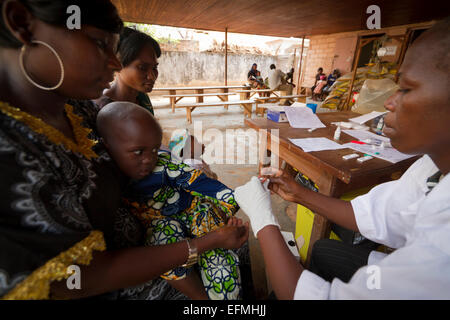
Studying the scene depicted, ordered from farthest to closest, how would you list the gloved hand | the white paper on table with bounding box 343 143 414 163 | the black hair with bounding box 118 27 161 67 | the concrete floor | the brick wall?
1. the brick wall
2. the concrete floor
3. the black hair with bounding box 118 27 161 67
4. the white paper on table with bounding box 343 143 414 163
5. the gloved hand

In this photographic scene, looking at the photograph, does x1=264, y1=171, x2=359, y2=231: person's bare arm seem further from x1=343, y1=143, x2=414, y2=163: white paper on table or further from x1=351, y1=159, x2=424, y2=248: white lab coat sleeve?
x1=343, y1=143, x2=414, y2=163: white paper on table

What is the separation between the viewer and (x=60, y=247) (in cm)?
62

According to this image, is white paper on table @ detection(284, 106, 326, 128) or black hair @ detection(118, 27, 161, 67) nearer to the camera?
black hair @ detection(118, 27, 161, 67)

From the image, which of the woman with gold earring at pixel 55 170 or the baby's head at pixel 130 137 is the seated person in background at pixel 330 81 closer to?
the baby's head at pixel 130 137

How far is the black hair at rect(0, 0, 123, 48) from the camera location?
2.02ft

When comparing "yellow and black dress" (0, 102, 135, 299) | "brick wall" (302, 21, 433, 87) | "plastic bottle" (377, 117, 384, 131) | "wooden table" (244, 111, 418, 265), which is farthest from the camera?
"brick wall" (302, 21, 433, 87)

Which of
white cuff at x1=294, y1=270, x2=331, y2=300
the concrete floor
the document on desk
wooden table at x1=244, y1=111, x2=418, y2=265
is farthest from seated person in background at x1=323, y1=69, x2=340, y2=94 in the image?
white cuff at x1=294, y1=270, x2=331, y2=300

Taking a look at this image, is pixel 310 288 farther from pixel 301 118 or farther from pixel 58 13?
pixel 301 118

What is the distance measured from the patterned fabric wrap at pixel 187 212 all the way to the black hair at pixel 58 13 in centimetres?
70

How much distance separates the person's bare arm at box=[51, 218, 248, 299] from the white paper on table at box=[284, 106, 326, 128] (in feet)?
5.54

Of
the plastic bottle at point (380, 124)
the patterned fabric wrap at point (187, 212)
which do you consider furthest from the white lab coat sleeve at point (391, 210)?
the plastic bottle at point (380, 124)
